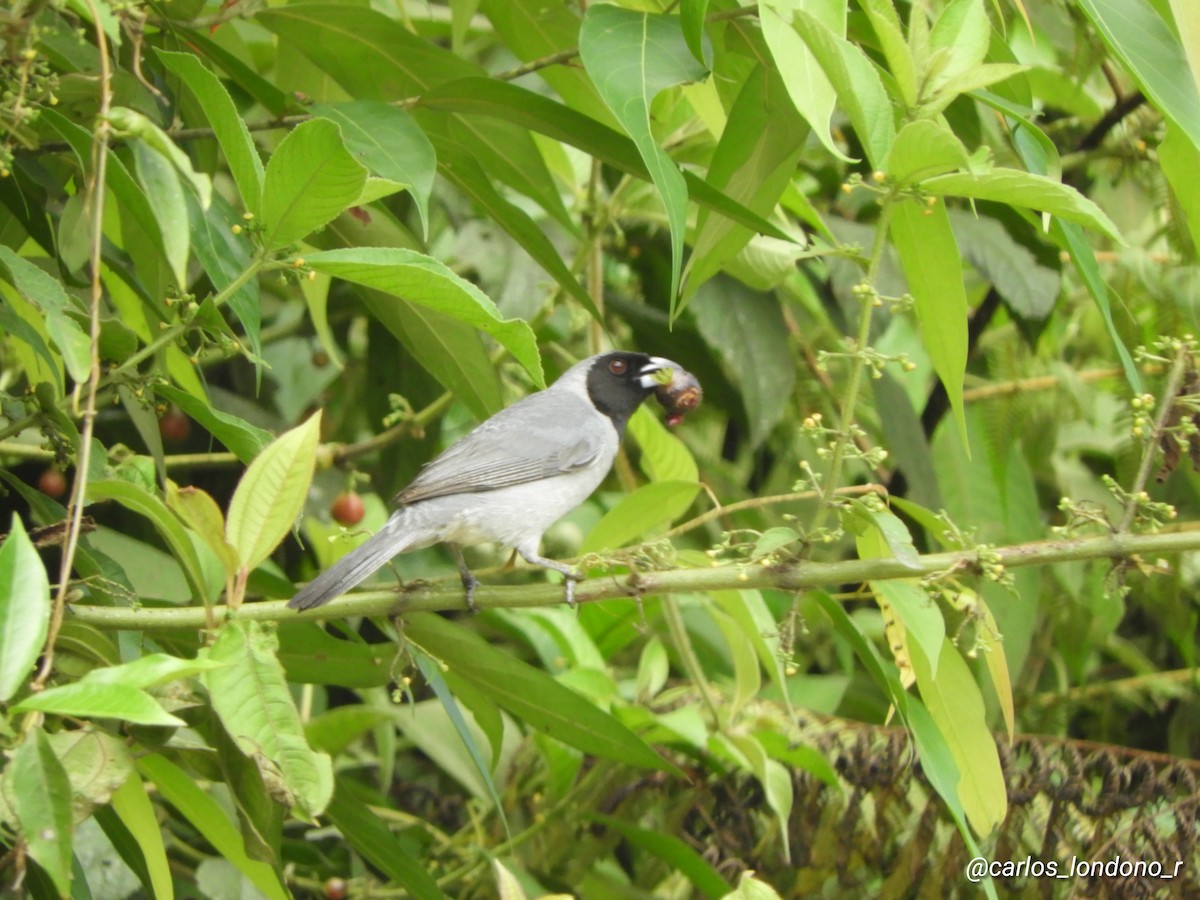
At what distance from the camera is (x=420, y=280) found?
1793 mm

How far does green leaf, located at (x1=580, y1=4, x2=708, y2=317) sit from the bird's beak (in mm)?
1215

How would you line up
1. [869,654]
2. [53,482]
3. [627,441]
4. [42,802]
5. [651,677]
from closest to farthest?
[42,802]
[869,654]
[53,482]
[651,677]
[627,441]

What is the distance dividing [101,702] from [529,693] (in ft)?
3.95

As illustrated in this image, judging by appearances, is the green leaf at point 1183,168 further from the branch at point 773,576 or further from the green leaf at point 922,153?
the branch at point 773,576

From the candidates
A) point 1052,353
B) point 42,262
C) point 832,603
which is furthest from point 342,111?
point 1052,353

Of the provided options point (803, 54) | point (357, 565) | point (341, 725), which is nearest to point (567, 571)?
point (357, 565)

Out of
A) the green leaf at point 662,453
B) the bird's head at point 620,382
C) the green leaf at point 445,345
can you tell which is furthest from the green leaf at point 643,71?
the bird's head at point 620,382

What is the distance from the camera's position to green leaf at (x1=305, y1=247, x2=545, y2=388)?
1.76m

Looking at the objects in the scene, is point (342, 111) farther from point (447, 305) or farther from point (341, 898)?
point (341, 898)

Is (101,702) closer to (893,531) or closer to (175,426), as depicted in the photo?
(893,531)

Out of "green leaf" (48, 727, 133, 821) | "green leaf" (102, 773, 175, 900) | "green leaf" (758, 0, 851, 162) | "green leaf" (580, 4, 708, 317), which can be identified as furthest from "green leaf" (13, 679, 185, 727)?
"green leaf" (758, 0, 851, 162)

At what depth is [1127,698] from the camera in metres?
4.25

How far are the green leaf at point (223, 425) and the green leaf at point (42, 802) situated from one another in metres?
0.67

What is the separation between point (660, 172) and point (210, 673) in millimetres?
913
